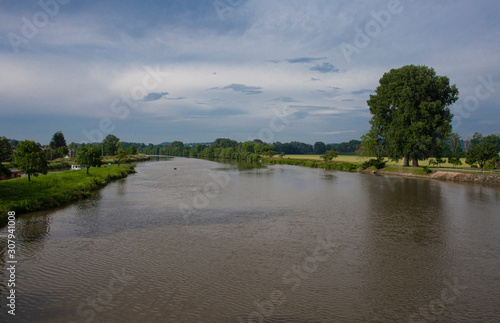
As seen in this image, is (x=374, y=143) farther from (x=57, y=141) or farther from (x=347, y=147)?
(x=347, y=147)

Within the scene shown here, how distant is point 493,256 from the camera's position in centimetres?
1030

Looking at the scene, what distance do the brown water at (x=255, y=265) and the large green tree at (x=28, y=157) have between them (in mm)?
4217

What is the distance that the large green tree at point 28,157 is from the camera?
728 inches

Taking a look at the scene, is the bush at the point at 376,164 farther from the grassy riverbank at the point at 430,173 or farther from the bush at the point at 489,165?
the bush at the point at 489,165

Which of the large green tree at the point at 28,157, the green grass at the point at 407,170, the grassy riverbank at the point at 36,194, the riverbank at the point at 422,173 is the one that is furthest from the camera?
the green grass at the point at 407,170

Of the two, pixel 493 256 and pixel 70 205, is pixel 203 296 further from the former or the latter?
pixel 70 205

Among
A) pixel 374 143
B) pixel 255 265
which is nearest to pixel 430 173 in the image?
pixel 374 143

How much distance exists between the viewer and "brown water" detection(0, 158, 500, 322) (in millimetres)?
6777

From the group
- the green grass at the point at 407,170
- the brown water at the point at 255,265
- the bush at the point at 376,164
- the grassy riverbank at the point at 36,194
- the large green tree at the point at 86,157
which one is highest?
the large green tree at the point at 86,157

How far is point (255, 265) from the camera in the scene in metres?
9.34

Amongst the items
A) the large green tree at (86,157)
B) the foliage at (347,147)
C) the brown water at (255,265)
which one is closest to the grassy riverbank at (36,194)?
the brown water at (255,265)

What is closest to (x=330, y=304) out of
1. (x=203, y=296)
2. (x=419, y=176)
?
(x=203, y=296)

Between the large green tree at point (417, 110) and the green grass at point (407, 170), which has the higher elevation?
the large green tree at point (417, 110)

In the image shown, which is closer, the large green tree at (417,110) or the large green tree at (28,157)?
the large green tree at (28,157)
